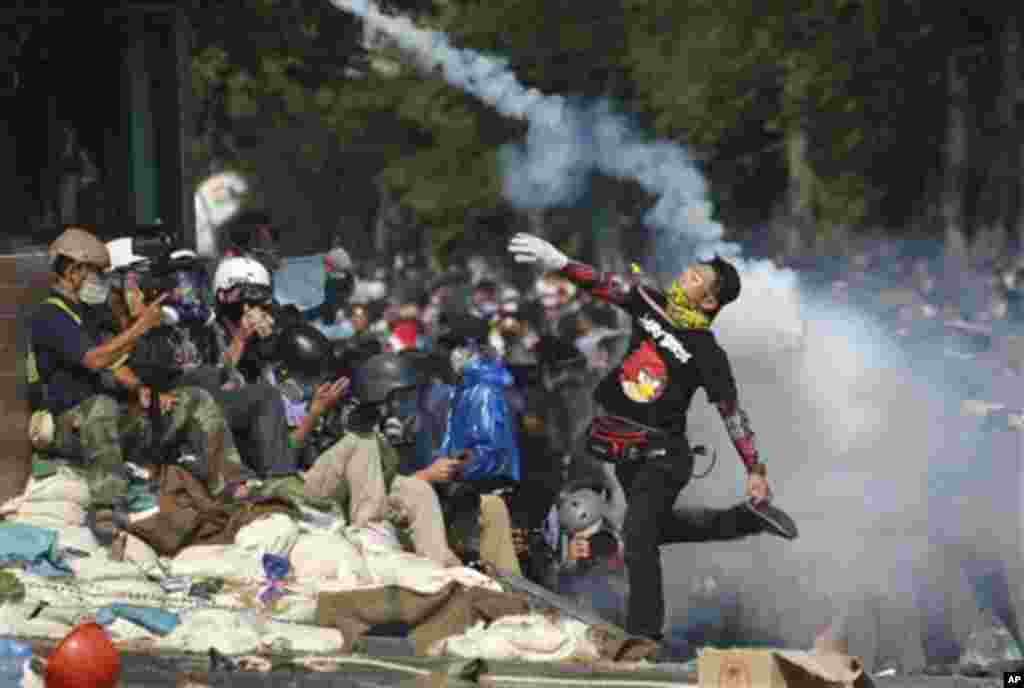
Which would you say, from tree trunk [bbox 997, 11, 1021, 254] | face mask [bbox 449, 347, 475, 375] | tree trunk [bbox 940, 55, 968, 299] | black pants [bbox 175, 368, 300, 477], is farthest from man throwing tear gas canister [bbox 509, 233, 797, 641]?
tree trunk [bbox 997, 11, 1021, 254]

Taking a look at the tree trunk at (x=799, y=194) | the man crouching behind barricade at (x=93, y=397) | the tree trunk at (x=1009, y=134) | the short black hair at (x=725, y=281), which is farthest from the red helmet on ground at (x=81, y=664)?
the tree trunk at (x=799, y=194)

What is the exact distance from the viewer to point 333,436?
624 inches

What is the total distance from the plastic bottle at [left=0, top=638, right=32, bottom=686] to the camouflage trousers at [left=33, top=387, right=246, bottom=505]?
221 cm

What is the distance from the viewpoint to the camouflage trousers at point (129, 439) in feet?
46.3

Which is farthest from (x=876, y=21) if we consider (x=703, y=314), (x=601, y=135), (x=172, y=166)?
(x=703, y=314)

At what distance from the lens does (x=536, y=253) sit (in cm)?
1445

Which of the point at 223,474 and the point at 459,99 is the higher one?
the point at 459,99

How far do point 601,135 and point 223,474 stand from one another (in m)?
6.75

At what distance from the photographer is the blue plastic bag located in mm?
15250

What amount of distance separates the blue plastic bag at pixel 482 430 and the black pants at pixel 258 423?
0.89 meters

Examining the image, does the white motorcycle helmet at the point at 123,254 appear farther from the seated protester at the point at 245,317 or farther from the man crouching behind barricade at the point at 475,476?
the man crouching behind barricade at the point at 475,476

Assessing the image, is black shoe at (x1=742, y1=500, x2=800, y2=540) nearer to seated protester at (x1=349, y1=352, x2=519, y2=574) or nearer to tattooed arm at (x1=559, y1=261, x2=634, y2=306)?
tattooed arm at (x1=559, y1=261, x2=634, y2=306)

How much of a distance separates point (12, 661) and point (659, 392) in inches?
155

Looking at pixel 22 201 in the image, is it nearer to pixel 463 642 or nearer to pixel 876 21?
pixel 463 642
